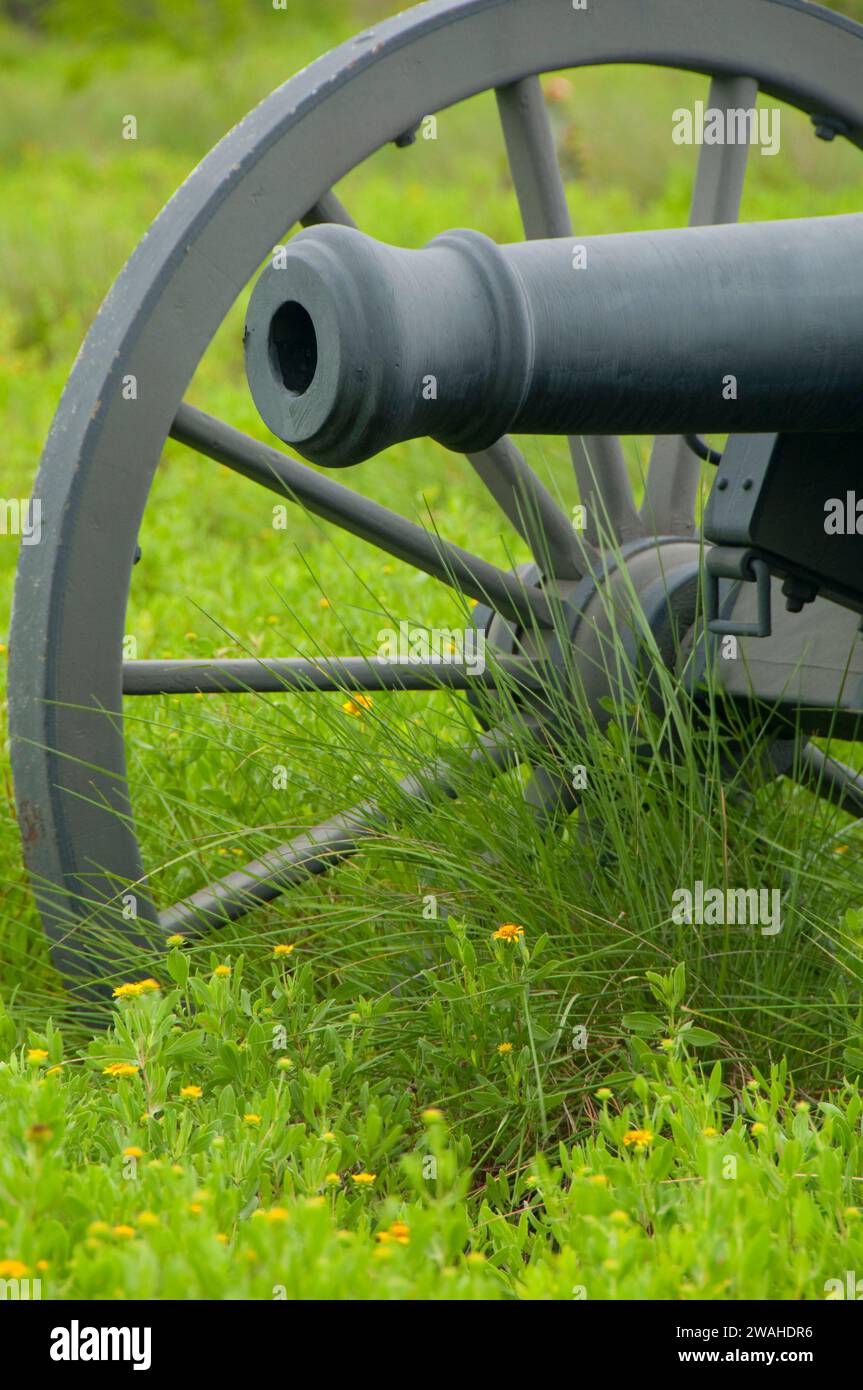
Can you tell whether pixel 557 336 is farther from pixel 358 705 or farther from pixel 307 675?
pixel 307 675

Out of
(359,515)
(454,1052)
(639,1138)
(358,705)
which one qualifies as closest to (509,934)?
(454,1052)

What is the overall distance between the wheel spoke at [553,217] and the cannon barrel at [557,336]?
694 mm

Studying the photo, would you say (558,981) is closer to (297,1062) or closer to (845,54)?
(297,1062)

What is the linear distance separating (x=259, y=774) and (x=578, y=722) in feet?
2.01

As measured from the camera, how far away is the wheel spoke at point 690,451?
9.20 ft

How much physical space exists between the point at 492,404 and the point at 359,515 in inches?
29.8

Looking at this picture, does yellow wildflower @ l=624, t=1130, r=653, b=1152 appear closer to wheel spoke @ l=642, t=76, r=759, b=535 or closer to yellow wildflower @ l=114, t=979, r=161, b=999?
yellow wildflower @ l=114, t=979, r=161, b=999

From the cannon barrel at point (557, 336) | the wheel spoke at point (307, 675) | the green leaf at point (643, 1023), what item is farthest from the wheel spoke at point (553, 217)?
the green leaf at point (643, 1023)

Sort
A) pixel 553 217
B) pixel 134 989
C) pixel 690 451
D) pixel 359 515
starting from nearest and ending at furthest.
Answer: pixel 134 989, pixel 359 515, pixel 553 217, pixel 690 451

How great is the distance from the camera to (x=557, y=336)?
1694 mm

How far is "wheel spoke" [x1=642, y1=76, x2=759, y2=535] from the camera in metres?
2.80

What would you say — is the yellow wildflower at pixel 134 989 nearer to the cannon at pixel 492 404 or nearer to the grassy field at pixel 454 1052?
the grassy field at pixel 454 1052

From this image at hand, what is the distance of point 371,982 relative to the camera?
86.6 inches

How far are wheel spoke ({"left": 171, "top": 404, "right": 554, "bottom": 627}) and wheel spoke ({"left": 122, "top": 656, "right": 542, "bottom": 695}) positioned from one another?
11 cm
